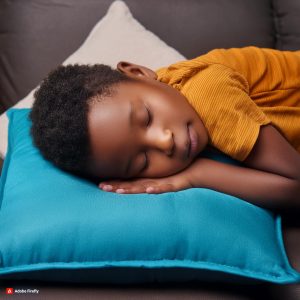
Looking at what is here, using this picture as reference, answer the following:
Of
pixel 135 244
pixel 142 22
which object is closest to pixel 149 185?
→ pixel 135 244

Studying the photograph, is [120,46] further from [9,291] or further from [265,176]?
[9,291]

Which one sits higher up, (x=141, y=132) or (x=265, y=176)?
(x=141, y=132)

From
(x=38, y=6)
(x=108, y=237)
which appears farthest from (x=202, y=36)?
(x=108, y=237)

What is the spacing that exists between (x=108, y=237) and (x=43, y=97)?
0.38 meters

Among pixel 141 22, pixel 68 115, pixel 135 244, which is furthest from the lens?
pixel 141 22

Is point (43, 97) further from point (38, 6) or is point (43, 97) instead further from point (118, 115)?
point (38, 6)

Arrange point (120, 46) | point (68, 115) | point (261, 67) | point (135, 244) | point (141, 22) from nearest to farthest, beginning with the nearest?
point (135, 244)
point (68, 115)
point (261, 67)
point (120, 46)
point (141, 22)

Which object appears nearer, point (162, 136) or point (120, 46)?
point (162, 136)

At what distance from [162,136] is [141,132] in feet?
0.15

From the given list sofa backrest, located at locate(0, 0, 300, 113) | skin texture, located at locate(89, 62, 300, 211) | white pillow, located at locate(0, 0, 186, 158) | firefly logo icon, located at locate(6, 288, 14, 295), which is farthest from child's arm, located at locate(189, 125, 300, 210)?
sofa backrest, located at locate(0, 0, 300, 113)

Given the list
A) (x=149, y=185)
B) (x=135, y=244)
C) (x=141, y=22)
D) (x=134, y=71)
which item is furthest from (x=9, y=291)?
(x=141, y=22)

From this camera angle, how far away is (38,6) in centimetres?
175

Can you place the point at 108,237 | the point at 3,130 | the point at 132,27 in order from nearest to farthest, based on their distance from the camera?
the point at 108,237
the point at 3,130
the point at 132,27

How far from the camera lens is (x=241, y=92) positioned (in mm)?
1089
